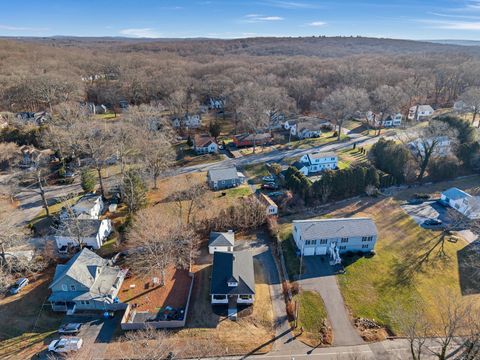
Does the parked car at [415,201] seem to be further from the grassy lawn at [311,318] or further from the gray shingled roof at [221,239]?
the gray shingled roof at [221,239]

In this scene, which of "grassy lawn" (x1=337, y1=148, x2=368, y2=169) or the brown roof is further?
the brown roof

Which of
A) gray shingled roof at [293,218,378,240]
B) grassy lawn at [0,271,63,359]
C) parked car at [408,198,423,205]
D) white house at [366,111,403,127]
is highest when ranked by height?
white house at [366,111,403,127]

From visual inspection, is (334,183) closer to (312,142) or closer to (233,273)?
(233,273)

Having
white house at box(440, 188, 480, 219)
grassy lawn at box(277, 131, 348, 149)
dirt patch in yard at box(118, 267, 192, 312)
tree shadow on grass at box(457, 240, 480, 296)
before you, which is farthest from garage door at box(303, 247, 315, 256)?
grassy lawn at box(277, 131, 348, 149)

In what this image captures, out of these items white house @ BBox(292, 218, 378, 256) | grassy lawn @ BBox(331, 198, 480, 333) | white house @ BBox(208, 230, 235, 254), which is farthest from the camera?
white house @ BBox(208, 230, 235, 254)

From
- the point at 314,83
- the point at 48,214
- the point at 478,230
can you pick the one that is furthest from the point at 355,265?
the point at 314,83

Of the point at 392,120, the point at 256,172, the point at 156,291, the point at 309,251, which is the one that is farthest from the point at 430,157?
the point at 156,291

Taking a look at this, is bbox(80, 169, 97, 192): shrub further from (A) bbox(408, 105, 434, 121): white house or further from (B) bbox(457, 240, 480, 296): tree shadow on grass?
(A) bbox(408, 105, 434, 121): white house

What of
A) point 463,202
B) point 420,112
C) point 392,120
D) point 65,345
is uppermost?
point 420,112
